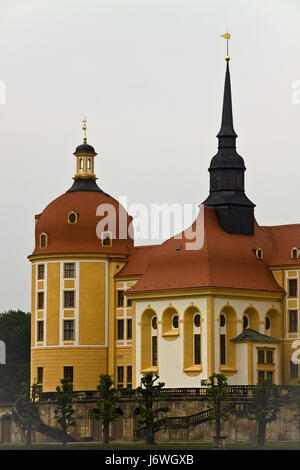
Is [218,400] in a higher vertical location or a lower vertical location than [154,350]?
lower

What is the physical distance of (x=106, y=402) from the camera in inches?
6457

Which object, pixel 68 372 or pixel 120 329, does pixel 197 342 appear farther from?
pixel 68 372

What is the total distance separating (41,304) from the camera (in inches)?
7136

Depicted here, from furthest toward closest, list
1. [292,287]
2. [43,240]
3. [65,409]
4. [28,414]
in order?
1. [43,240]
2. [292,287]
3. [28,414]
4. [65,409]

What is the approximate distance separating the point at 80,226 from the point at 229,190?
1303 centimetres

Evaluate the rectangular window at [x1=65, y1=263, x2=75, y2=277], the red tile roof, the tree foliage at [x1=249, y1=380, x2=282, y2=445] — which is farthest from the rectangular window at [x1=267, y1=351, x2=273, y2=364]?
the rectangular window at [x1=65, y1=263, x2=75, y2=277]

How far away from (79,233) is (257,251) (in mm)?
15713

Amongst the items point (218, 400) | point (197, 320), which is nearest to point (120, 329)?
point (197, 320)

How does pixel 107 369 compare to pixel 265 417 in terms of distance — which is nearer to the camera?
pixel 265 417

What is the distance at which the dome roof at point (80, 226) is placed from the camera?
180250mm

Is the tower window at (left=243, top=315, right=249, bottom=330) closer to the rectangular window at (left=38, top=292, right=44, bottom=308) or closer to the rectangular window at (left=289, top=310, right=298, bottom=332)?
the rectangular window at (left=289, top=310, right=298, bottom=332)
